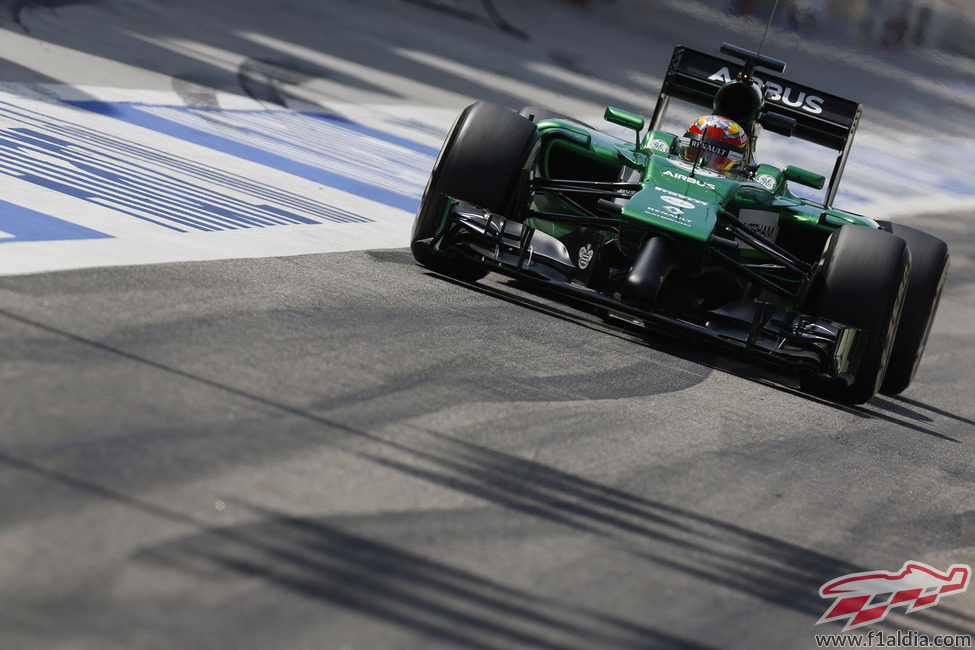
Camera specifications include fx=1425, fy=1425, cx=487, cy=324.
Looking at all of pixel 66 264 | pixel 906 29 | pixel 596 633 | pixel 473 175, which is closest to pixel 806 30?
pixel 906 29

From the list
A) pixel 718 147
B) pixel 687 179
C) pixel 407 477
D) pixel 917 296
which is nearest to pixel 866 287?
pixel 917 296

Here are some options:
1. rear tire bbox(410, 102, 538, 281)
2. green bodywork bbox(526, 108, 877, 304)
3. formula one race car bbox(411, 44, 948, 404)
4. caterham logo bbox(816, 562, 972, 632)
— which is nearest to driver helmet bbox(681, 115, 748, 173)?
formula one race car bbox(411, 44, 948, 404)

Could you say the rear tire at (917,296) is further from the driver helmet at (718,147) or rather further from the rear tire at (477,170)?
the rear tire at (477,170)

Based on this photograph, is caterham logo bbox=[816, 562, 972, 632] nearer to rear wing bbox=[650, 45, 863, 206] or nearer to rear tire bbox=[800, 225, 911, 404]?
rear tire bbox=[800, 225, 911, 404]

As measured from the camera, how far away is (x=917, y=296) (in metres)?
9.15

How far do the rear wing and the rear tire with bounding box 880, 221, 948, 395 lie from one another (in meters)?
0.91

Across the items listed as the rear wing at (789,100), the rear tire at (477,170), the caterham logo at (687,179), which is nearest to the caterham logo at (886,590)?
the caterham logo at (687,179)

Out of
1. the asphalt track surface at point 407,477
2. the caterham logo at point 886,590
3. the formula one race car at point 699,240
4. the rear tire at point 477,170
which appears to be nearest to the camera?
the asphalt track surface at point 407,477

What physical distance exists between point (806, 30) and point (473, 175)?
79.4 ft

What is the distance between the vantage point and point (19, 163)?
30.5 feet

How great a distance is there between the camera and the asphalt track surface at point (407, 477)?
12.4ft

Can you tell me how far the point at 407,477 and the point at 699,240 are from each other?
3856mm

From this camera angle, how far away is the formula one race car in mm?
8352

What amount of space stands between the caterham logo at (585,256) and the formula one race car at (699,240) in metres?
0.01
